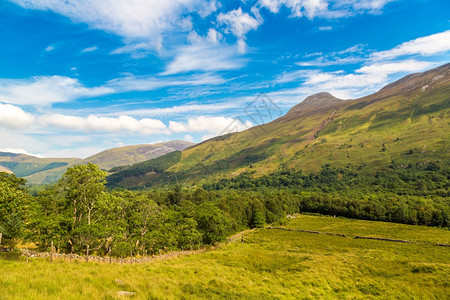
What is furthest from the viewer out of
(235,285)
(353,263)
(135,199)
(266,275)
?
(135,199)

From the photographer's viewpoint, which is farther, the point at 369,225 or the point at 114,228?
the point at 369,225

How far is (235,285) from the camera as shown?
25484 millimetres

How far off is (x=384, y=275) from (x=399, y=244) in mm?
40303

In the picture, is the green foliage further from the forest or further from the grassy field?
the grassy field

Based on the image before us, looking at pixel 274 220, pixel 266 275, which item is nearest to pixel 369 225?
pixel 274 220

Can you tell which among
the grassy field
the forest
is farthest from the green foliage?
the grassy field

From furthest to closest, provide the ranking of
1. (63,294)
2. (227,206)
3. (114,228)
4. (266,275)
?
(227,206) → (114,228) → (266,275) → (63,294)

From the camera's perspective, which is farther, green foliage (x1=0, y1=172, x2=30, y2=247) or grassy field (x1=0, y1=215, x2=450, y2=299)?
green foliage (x1=0, y1=172, x2=30, y2=247)

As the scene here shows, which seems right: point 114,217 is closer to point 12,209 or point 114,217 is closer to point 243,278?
point 12,209

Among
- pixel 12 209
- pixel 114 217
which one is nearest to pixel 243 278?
pixel 114 217

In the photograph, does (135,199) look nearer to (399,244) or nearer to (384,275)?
(384,275)

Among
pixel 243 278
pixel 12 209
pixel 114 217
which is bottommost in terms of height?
pixel 243 278

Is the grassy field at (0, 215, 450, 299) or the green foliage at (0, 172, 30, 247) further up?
the green foliage at (0, 172, 30, 247)

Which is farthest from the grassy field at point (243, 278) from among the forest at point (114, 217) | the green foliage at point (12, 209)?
the forest at point (114, 217)
